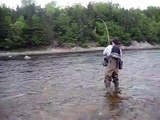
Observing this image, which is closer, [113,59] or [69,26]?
[113,59]

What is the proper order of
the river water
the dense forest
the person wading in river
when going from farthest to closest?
the dense forest, the person wading in river, the river water

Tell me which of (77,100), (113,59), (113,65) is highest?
(113,59)

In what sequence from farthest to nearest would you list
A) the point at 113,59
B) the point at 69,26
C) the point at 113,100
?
the point at 69,26, the point at 113,59, the point at 113,100

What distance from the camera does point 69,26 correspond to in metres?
91.8

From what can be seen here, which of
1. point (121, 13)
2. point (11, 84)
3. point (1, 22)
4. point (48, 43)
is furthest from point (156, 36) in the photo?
point (11, 84)

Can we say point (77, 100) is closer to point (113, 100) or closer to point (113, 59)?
point (113, 100)

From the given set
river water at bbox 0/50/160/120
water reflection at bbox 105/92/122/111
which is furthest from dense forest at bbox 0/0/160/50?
water reflection at bbox 105/92/122/111

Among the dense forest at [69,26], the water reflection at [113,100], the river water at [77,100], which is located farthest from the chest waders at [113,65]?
the dense forest at [69,26]

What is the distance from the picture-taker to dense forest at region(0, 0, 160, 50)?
77.4 metres

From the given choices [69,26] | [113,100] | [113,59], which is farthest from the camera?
[69,26]

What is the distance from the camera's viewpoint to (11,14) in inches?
3423

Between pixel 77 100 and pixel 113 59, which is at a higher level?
pixel 113 59

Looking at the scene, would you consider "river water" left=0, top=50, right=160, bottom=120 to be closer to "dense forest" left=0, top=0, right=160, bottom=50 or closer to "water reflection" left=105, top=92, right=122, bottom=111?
"water reflection" left=105, top=92, right=122, bottom=111

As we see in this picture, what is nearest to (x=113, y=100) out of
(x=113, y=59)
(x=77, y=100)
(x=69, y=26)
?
(x=77, y=100)
